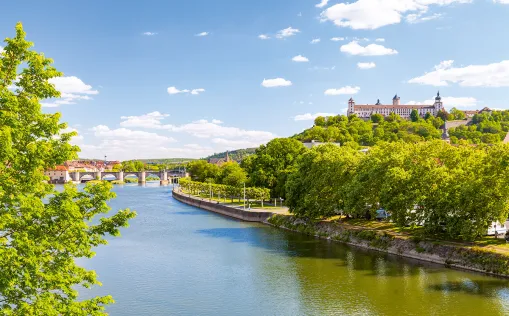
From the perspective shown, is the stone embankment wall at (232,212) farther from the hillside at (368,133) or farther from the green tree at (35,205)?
the hillside at (368,133)

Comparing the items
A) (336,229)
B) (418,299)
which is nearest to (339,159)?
(336,229)

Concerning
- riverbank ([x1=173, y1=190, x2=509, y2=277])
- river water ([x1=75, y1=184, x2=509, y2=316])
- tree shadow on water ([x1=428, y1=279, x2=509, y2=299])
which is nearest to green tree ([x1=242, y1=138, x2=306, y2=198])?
riverbank ([x1=173, y1=190, x2=509, y2=277])

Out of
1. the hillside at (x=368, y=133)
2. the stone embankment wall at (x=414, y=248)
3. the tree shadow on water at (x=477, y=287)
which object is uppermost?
the hillside at (x=368, y=133)

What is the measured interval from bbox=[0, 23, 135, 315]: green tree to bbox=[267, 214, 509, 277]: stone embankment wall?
99.4 feet

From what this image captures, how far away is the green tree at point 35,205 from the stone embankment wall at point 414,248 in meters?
30.3

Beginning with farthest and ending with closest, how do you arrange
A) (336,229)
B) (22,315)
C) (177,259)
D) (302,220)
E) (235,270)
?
1. (302,220)
2. (336,229)
3. (177,259)
4. (235,270)
5. (22,315)

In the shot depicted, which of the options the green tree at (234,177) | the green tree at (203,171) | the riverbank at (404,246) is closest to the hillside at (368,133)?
the green tree at (203,171)

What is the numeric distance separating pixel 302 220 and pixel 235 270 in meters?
22.3

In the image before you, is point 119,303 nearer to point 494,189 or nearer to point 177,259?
point 177,259

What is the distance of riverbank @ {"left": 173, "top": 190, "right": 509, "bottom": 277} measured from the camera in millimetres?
35219

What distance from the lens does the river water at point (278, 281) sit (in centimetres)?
2853

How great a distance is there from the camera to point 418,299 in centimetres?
2986

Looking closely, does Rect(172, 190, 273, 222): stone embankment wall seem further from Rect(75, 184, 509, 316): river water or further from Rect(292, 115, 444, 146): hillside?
Rect(292, 115, 444, 146): hillside

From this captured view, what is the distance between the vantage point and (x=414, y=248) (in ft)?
137
